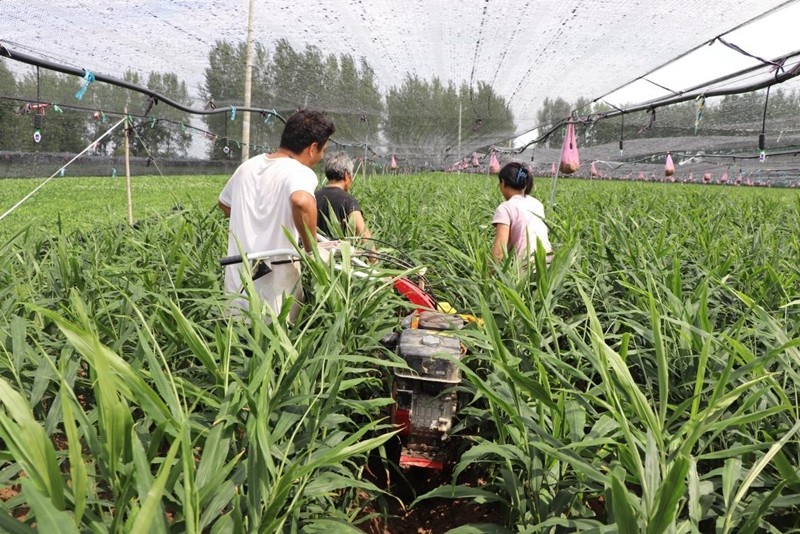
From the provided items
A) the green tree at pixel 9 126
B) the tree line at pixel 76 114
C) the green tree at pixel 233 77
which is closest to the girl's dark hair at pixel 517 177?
the tree line at pixel 76 114

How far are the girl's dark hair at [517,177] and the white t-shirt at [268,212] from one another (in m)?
1.31

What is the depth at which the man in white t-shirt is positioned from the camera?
2.26m

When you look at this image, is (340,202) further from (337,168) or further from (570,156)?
(570,156)

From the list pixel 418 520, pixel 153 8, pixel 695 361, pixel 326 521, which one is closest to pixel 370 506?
pixel 418 520

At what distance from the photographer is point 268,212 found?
2.32 metres

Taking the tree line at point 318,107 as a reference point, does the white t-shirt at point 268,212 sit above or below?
below

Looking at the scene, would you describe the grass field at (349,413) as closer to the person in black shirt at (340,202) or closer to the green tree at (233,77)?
the person in black shirt at (340,202)

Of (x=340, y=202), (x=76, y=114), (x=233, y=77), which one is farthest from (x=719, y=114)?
(x=76, y=114)

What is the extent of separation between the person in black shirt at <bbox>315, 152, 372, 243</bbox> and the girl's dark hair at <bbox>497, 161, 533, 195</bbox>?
0.85 m

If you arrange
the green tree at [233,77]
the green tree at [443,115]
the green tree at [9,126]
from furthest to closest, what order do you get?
the green tree at [443,115] → the green tree at [9,126] → the green tree at [233,77]

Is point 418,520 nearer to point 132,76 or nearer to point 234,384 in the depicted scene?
point 234,384

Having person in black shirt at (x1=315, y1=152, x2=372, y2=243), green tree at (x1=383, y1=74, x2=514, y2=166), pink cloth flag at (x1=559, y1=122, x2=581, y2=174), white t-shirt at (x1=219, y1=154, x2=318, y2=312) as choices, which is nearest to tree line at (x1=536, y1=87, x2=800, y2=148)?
green tree at (x1=383, y1=74, x2=514, y2=166)

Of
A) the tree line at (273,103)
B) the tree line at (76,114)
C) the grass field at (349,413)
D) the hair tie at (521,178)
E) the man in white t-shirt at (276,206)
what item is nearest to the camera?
the grass field at (349,413)

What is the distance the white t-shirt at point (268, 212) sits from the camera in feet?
7.50
